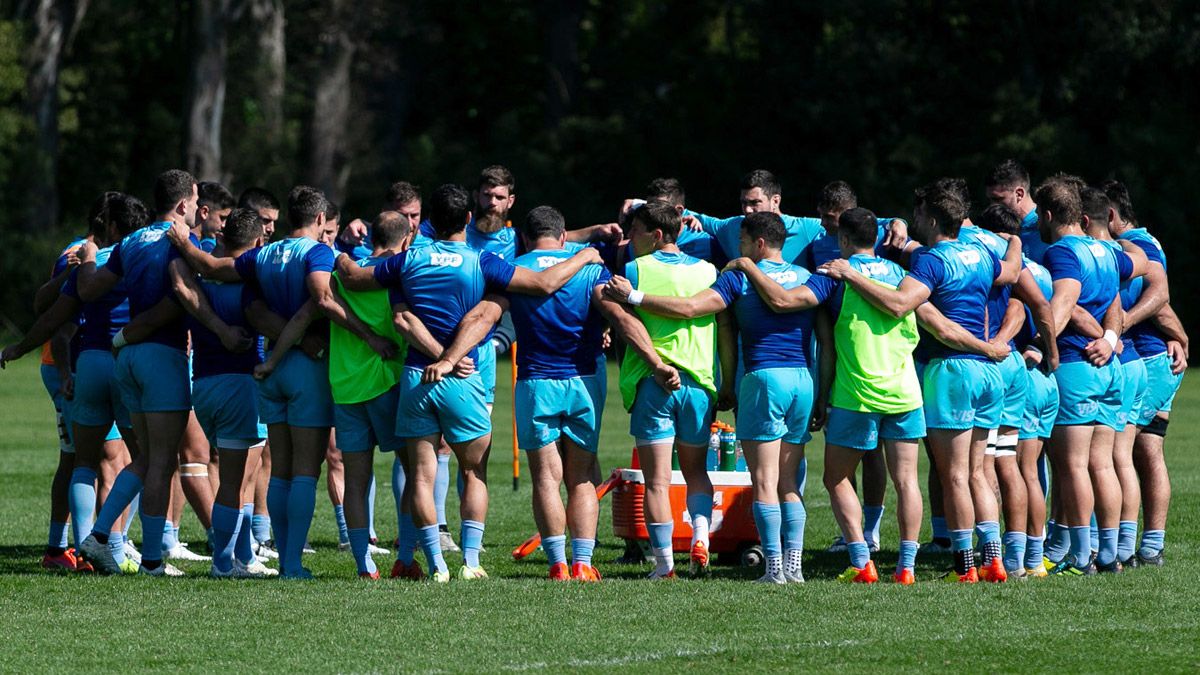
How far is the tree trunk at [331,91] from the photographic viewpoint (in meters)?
43.8

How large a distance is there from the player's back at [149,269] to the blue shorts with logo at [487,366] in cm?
181

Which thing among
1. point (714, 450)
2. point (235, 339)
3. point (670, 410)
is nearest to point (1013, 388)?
point (670, 410)

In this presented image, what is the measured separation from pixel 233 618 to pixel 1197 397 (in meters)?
24.3

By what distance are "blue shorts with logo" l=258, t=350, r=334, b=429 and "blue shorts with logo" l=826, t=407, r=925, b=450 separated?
2.91 m

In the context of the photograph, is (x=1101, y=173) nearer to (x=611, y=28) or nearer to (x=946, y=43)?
(x=946, y=43)

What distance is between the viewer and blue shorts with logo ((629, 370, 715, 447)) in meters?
9.94

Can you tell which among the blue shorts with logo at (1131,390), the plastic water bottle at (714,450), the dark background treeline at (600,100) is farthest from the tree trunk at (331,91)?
the blue shorts with logo at (1131,390)

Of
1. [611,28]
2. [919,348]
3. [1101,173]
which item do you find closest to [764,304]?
[919,348]

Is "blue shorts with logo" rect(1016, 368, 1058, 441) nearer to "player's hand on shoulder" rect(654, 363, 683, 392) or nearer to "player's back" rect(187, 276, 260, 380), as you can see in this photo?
"player's hand on shoulder" rect(654, 363, 683, 392)

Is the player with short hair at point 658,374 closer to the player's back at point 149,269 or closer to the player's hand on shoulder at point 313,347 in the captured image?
the player's hand on shoulder at point 313,347

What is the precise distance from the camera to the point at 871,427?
9.75 m

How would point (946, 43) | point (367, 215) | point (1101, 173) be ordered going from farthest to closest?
point (367, 215), point (946, 43), point (1101, 173)

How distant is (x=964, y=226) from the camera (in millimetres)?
10367

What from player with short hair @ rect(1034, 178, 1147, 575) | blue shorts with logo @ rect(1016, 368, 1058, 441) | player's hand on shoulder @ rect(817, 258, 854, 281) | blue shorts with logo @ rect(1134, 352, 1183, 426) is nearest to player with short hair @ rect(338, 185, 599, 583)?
player's hand on shoulder @ rect(817, 258, 854, 281)
